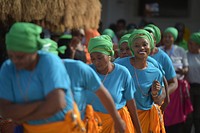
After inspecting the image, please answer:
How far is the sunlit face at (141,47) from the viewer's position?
19.7 ft

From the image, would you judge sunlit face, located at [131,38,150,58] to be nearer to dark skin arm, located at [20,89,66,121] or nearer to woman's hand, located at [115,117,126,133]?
woman's hand, located at [115,117,126,133]

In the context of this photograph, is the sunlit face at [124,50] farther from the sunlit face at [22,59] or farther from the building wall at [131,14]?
the building wall at [131,14]

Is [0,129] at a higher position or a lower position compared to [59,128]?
lower

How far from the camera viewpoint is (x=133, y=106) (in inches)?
210

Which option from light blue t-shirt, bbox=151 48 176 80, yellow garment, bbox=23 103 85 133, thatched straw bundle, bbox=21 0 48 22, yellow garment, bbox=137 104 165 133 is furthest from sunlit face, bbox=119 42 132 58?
yellow garment, bbox=23 103 85 133

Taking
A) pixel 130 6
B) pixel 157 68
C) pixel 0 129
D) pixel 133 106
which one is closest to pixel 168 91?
pixel 157 68

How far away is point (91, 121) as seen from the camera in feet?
15.5

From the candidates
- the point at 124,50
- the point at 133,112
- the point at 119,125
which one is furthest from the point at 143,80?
the point at 119,125

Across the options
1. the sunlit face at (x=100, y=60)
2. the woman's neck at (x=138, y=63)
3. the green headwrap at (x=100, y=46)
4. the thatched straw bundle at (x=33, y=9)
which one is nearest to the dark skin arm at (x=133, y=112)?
the sunlit face at (x=100, y=60)

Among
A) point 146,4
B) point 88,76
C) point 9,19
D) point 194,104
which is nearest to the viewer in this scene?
point 88,76

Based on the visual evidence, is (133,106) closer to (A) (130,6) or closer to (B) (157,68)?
(B) (157,68)

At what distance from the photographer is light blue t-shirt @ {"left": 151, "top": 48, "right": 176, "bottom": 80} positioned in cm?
678

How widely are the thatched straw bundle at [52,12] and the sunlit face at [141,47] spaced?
1.08 m

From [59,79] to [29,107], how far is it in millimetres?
301
